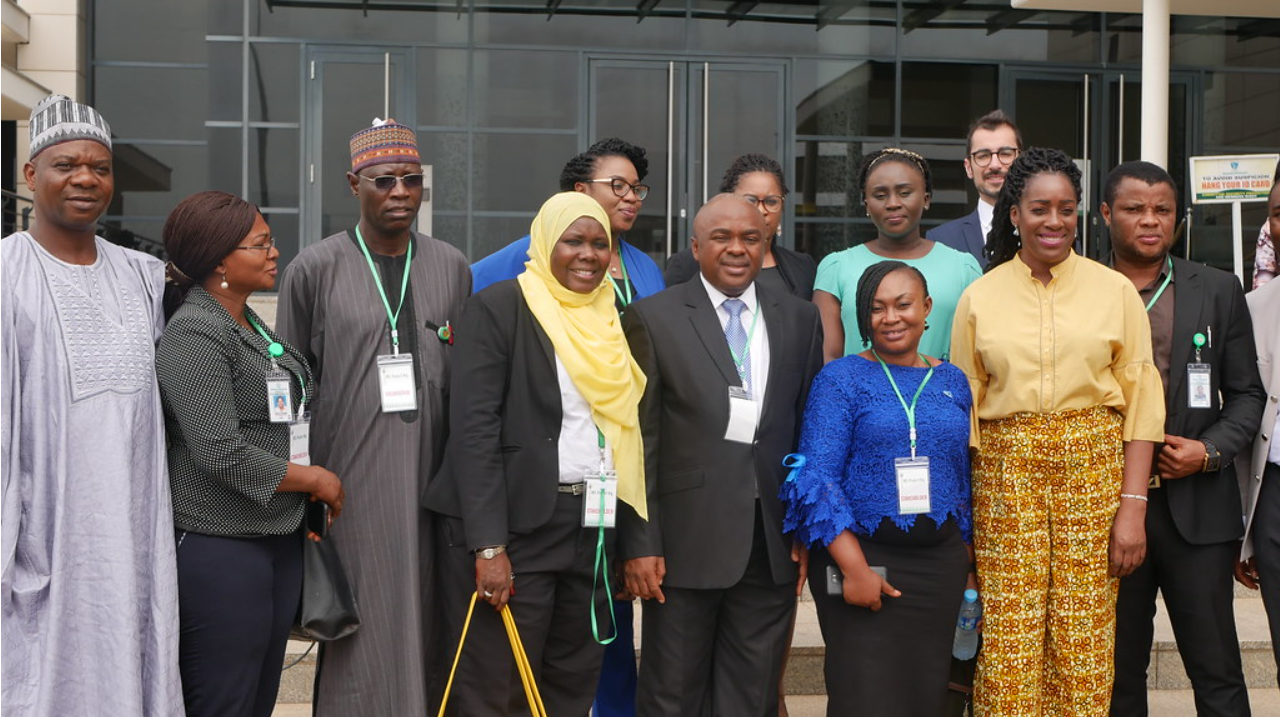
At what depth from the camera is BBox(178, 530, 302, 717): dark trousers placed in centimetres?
325

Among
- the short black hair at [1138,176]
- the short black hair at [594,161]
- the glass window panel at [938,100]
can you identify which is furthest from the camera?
the glass window panel at [938,100]

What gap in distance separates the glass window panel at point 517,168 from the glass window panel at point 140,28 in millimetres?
3032

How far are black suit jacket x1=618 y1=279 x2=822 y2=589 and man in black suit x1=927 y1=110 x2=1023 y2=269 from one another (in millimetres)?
1451

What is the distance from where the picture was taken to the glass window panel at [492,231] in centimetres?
1160

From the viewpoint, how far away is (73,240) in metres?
3.22

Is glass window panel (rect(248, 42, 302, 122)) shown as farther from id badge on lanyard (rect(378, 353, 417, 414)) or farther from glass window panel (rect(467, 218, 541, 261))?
id badge on lanyard (rect(378, 353, 417, 414))

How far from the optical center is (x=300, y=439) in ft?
11.4

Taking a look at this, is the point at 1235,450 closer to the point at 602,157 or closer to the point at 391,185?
the point at 602,157

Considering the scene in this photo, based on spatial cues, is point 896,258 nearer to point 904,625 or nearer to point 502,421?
point 904,625

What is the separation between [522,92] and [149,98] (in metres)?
3.70

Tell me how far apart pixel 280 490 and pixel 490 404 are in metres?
0.63

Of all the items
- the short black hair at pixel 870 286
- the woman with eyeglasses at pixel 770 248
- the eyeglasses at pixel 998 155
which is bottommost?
the short black hair at pixel 870 286

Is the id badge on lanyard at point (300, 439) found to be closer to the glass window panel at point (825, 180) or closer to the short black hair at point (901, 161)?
the short black hair at point (901, 161)

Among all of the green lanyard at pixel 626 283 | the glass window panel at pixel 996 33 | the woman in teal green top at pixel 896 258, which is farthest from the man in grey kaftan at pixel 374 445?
the glass window panel at pixel 996 33
